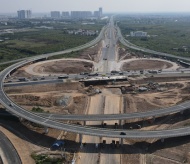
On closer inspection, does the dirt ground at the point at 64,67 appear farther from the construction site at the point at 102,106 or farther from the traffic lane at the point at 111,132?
the traffic lane at the point at 111,132

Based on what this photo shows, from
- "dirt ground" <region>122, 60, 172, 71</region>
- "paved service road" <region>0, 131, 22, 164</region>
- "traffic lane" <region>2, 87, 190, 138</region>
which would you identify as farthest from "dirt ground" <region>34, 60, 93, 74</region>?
"paved service road" <region>0, 131, 22, 164</region>

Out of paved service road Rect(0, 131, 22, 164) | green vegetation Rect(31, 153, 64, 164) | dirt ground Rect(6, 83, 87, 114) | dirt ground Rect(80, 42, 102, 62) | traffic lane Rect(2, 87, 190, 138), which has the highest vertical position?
dirt ground Rect(80, 42, 102, 62)

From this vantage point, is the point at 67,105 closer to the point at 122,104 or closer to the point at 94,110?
the point at 94,110

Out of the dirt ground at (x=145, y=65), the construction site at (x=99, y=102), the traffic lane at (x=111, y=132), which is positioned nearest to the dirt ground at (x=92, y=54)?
the construction site at (x=99, y=102)

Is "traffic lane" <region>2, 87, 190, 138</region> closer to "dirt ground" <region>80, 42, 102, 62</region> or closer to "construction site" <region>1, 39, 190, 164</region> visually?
"construction site" <region>1, 39, 190, 164</region>

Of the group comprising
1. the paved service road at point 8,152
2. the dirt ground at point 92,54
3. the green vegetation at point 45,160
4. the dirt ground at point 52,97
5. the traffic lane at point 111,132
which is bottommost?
the green vegetation at point 45,160

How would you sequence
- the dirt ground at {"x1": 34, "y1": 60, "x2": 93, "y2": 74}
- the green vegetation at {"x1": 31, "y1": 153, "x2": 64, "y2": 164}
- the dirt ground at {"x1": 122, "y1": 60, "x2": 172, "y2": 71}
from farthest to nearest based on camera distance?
the dirt ground at {"x1": 122, "y1": 60, "x2": 172, "y2": 71}, the dirt ground at {"x1": 34, "y1": 60, "x2": 93, "y2": 74}, the green vegetation at {"x1": 31, "y1": 153, "x2": 64, "y2": 164}
